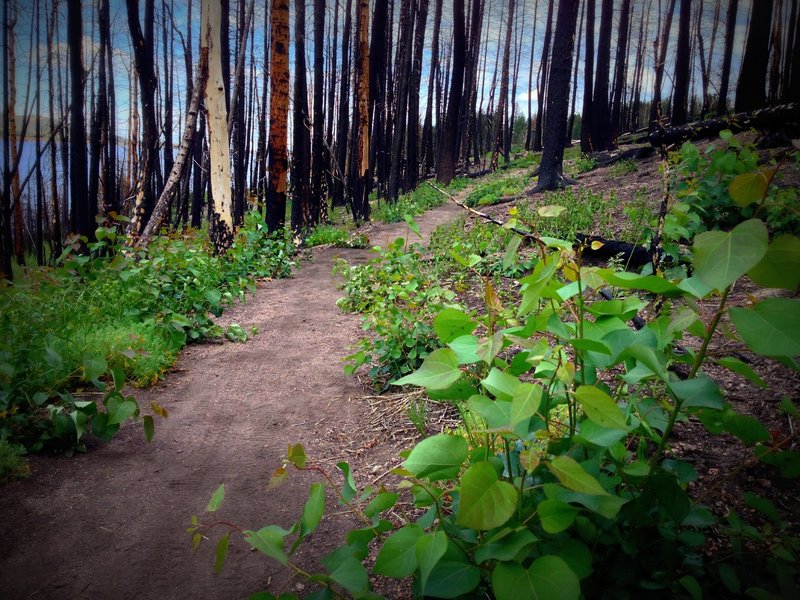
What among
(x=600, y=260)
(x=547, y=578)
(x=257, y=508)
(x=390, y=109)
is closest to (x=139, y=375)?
(x=257, y=508)

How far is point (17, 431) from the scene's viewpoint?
85.8 inches

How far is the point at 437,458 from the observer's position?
0.97 m

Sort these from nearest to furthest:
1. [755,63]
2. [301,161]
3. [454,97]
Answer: [755,63]
[301,161]
[454,97]

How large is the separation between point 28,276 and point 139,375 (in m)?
0.98

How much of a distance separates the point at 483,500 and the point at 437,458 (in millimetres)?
176

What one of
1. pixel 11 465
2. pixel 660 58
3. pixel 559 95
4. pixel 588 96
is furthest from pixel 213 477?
pixel 588 96

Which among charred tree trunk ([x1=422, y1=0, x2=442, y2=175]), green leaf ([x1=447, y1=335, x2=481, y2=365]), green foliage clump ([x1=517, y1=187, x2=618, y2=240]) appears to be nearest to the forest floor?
green leaf ([x1=447, y1=335, x2=481, y2=365])

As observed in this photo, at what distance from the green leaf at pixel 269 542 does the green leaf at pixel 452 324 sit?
0.60 m

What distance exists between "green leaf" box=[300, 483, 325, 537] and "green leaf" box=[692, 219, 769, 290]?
2.73ft

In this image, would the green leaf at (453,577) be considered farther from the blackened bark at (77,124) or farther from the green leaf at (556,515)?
the blackened bark at (77,124)

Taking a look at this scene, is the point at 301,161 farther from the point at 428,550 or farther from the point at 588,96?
the point at 428,550

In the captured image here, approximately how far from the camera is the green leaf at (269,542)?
2.85 feet

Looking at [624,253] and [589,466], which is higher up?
[624,253]

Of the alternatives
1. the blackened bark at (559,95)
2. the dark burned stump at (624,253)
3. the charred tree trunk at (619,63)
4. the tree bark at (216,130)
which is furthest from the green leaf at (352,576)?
the charred tree trunk at (619,63)
